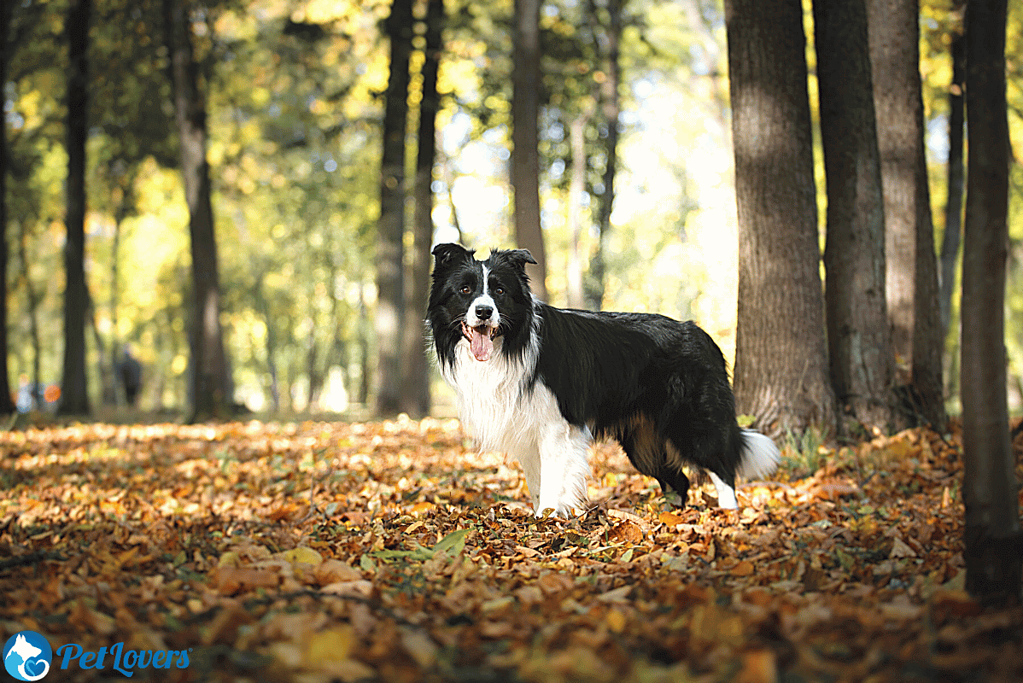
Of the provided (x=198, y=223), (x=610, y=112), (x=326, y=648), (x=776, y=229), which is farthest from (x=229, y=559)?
(x=610, y=112)

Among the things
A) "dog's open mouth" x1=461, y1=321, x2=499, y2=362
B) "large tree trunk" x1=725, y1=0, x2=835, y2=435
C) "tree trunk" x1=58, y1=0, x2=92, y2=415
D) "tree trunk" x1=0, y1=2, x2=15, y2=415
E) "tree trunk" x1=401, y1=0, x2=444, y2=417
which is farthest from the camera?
"tree trunk" x1=58, y1=0, x2=92, y2=415

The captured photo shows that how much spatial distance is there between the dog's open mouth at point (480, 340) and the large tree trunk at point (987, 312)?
8.49ft

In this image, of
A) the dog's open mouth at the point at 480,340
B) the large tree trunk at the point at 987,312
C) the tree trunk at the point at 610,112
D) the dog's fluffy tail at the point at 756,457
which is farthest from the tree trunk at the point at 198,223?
the large tree trunk at the point at 987,312

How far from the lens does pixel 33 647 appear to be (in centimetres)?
266

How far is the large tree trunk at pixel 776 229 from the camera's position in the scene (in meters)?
6.98

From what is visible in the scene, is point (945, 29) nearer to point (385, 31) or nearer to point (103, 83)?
point (385, 31)

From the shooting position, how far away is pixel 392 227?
16312mm

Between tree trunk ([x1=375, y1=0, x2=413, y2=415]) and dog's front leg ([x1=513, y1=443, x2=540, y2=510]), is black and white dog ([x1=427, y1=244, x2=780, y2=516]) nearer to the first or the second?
dog's front leg ([x1=513, y1=443, x2=540, y2=510])

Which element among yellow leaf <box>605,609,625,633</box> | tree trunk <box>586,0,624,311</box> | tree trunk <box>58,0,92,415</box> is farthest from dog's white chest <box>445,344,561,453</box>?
tree trunk <box>586,0,624,311</box>

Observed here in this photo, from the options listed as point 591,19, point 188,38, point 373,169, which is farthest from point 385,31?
point 373,169

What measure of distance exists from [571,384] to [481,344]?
2.28ft

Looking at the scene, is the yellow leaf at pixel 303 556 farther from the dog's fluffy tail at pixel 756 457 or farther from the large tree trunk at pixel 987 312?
the dog's fluffy tail at pixel 756 457

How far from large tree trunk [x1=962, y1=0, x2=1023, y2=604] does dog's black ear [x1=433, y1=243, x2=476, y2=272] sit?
8.83 feet

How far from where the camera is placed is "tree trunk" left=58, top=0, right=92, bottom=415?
623 inches
